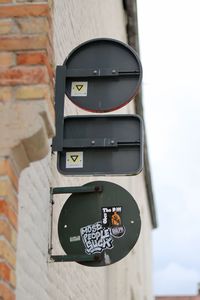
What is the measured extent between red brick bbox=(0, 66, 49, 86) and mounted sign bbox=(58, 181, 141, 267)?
186 cm

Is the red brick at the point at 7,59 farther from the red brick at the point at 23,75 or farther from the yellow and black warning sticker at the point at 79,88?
the yellow and black warning sticker at the point at 79,88

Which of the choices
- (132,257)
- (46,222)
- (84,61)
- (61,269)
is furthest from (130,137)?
(132,257)

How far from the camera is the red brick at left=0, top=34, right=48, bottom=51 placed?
3.56m

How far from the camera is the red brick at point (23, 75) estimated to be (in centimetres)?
347

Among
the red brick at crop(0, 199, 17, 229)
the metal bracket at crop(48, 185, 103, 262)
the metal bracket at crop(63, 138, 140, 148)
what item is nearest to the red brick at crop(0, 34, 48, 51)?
the red brick at crop(0, 199, 17, 229)

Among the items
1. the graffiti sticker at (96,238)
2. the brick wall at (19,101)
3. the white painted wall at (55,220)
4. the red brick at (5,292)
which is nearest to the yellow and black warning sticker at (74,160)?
the white painted wall at (55,220)

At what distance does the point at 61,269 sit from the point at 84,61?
7.21 ft

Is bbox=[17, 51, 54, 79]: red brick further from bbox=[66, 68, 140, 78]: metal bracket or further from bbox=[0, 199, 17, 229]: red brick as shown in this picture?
bbox=[66, 68, 140, 78]: metal bracket

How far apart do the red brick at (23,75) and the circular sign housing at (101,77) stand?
52.1 inches

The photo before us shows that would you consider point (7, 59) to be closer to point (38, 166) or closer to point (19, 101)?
point (19, 101)

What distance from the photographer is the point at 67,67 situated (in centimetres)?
496

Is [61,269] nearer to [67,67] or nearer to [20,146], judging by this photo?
[67,67]

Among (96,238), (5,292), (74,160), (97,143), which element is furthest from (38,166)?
(5,292)

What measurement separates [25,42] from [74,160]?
4.77ft
